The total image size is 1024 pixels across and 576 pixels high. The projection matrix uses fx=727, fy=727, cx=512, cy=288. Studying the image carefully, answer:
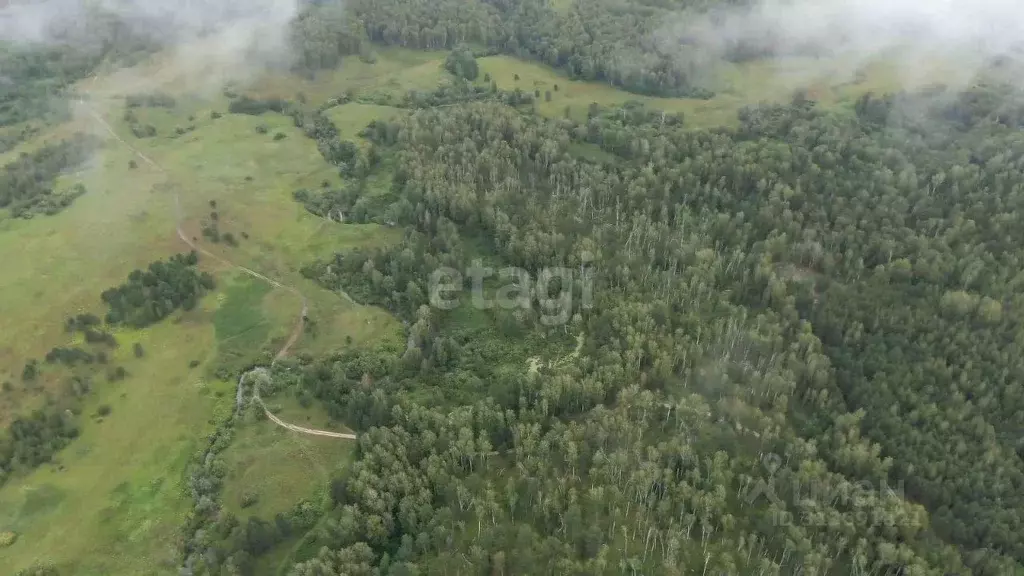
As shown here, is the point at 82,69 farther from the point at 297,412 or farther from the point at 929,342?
the point at 929,342

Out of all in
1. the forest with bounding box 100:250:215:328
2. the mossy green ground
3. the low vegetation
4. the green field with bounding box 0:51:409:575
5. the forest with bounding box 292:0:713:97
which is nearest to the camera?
the green field with bounding box 0:51:409:575

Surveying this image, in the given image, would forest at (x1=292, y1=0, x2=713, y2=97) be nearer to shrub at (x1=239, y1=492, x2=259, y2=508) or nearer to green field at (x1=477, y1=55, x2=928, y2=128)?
green field at (x1=477, y1=55, x2=928, y2=128)

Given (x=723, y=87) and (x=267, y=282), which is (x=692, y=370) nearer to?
(x=267, y=282)

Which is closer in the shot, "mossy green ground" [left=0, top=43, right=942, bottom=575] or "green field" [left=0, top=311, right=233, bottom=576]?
"green field" [left=0, top=311, right=233, bottom=576]

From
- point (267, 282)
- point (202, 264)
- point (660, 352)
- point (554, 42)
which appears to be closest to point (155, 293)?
point (202, 264)

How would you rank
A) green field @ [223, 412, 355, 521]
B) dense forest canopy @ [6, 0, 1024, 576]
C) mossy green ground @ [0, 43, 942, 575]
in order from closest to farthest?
dense forest canopy @ [6, 0, 1024, 576], green field @ [223, 412, 355, 521], mossy green ground @ [0, 43, 942, 575]

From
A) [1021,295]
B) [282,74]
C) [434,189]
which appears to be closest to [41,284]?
[434,189]

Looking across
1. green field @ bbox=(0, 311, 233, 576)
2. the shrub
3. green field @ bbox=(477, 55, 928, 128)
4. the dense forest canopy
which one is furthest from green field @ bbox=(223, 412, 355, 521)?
green field @ bbox=(477, 55, 928, 128)

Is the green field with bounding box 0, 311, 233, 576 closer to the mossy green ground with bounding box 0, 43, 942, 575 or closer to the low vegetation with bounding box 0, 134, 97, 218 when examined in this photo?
the mossy green ground with bounding box 0, 43, 942, 575

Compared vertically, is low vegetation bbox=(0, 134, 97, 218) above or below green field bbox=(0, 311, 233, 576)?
above

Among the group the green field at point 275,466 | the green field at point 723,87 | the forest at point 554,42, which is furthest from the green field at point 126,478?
the forest at point 554,42

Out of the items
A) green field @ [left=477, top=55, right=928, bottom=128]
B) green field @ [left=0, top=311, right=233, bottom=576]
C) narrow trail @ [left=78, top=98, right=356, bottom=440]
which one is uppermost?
Result: green field @ [left=477, top=55, right=928, bottom=128]
